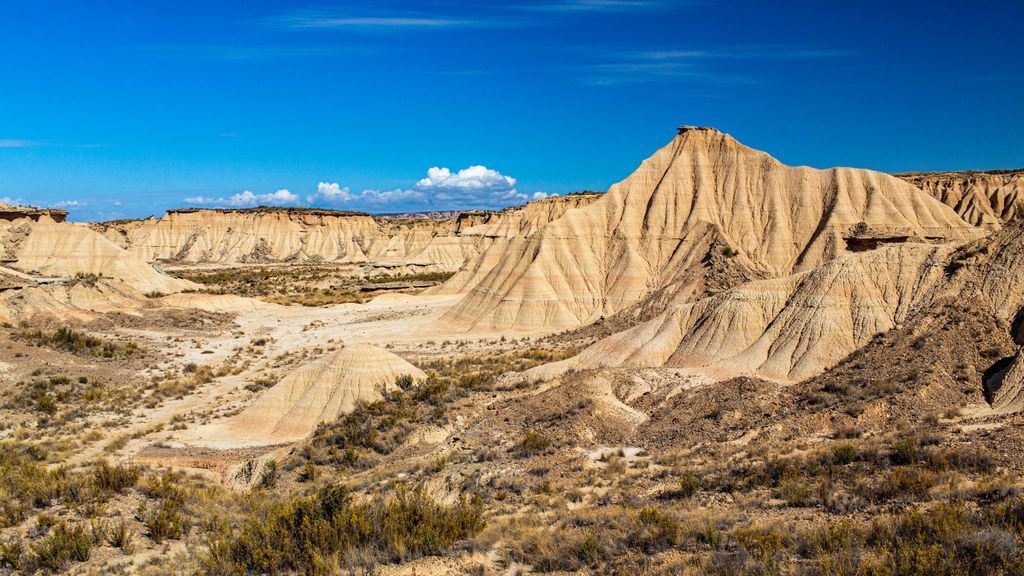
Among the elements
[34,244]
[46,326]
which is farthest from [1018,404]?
[34,244]

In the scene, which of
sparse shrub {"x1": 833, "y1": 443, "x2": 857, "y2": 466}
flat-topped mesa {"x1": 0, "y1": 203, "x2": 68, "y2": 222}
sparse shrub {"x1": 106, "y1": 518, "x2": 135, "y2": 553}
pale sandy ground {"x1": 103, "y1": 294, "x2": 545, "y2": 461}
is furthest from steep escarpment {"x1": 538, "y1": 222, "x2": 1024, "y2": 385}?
flat-topped mesa {"x1": 0, "y1": 203, "x2": 68, "y2": 222}

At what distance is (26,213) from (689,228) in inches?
2958

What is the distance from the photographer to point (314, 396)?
23000mm

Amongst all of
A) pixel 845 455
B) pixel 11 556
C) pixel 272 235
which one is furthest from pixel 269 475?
pixel 272 235

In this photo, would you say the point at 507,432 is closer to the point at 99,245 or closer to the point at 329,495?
the point at 329,495

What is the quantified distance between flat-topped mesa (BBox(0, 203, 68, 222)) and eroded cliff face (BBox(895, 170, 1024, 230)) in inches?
4008

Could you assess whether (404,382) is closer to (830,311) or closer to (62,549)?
(62,549)

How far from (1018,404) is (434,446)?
1453 centimetres

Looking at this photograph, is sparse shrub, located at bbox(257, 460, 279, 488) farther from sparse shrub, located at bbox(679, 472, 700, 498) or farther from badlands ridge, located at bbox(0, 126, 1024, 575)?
sparse shrub, located at bbox(679, 472, 700, 498)

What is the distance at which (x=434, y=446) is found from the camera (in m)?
18.2

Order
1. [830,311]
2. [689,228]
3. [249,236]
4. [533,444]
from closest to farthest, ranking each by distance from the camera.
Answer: [533,444] < [830,311] < [689,228] < [249,236]

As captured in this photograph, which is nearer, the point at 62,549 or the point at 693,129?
the point at 62,549

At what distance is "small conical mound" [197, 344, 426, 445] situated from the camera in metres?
22.0

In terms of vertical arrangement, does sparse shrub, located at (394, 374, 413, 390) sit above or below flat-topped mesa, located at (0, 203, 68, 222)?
below
